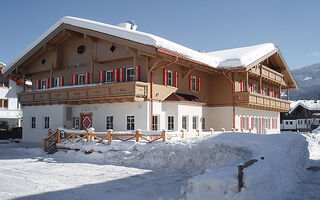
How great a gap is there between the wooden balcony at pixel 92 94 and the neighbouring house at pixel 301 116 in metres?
44.8

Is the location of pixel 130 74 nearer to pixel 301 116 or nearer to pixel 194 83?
pixel 194 83

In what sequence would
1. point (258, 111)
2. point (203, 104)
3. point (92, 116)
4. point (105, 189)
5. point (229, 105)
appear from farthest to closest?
1. point (258, 111)
2. point (229, 105)
3. point (203, 104)
4. point (92, 116)
5. point (105, 189)

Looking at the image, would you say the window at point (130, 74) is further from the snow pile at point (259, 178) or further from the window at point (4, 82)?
the window at point (4, 82)

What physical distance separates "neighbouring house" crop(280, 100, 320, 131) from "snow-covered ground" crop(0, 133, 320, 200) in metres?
41.2

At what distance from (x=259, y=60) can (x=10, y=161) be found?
2032 centimetres

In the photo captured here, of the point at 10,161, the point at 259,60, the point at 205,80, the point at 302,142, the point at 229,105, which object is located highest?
the point at 259,60

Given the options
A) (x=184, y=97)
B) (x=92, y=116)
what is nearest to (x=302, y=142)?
(x=184, y=97)

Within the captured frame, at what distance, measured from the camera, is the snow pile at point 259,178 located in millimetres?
7145

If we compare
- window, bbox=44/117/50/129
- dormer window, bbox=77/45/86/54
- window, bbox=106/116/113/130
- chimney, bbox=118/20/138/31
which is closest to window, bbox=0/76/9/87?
window, bbox=44/117/50/129

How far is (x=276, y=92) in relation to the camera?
1403 inches

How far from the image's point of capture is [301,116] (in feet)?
183

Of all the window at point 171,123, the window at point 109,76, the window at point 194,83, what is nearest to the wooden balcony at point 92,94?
the window at point 109,76

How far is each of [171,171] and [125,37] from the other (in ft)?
32.5

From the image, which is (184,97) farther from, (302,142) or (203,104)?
(302,142)
